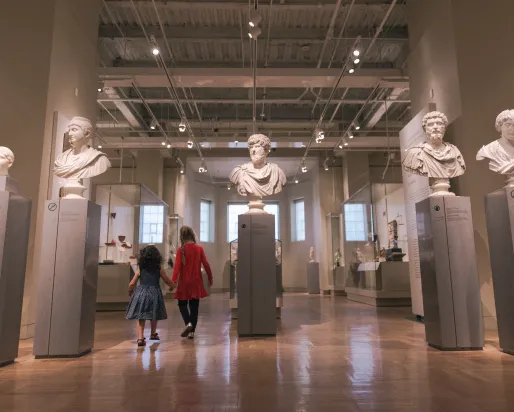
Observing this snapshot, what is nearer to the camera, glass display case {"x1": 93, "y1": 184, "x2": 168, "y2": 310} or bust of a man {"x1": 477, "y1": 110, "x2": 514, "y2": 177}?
bust of a man {"x1": 477, "y1": 110, "x2": 514, "y2": 177}

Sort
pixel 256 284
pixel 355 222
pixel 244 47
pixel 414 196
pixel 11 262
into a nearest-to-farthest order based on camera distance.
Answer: pixel 11 262 < pixel 256 284 < pixel 414 196 < pixel 244 47 < pixel 355 222

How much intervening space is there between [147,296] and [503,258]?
3.99 metres

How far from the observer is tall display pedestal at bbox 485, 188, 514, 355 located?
4.08 metres

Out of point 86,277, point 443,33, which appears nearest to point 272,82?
point 443,33

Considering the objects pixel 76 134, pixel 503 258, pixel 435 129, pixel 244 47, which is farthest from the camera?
pixel 244 47

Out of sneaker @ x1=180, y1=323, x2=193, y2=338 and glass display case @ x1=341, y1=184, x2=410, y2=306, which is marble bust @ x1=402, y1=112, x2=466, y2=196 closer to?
sneaker @ x1=180, y1=323, x2=193, y2=338

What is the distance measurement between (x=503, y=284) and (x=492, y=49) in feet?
12.2

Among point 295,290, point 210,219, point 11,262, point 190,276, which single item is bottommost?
point 295,290

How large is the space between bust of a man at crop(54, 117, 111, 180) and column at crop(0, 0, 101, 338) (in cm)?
145

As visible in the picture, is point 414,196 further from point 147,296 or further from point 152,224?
point 152,224

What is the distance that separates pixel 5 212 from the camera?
12.6ft

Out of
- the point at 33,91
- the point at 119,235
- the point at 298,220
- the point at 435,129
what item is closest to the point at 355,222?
the point at 298,220

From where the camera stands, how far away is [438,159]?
4750 mm

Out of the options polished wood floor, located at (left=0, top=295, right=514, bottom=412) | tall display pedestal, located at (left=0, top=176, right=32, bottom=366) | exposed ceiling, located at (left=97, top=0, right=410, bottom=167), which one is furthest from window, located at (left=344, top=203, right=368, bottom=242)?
tall display pedestal, located at (left=0, top=176, right=32, bottom=366)
